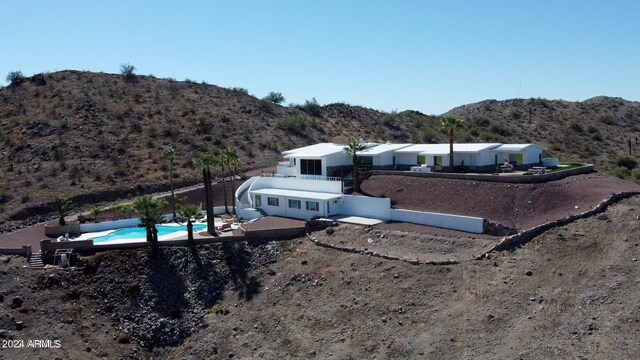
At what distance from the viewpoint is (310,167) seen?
1988 inches

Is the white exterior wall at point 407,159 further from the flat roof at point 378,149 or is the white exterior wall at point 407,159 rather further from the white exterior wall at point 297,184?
the white exterior wall at point 297,184

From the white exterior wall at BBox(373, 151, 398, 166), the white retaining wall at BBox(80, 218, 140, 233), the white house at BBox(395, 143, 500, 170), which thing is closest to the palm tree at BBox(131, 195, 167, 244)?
the white retaining wall at BBox(80, 218, 140, 233)

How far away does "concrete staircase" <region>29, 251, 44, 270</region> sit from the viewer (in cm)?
3652

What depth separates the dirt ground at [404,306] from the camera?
25625 millimetres

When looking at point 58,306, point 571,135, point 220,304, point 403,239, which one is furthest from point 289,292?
point 571,135

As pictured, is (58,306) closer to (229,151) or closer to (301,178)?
(229,151)

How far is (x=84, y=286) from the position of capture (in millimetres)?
34750

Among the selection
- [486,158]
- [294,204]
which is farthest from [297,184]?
[486,158]

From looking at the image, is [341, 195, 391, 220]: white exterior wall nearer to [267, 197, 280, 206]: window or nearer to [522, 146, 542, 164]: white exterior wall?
[267, 197, 280, 206]: window

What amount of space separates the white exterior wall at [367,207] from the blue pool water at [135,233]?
1089 centimetres

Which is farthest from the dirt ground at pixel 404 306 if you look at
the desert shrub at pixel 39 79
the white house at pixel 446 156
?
the desert shrub at pixel 39 79

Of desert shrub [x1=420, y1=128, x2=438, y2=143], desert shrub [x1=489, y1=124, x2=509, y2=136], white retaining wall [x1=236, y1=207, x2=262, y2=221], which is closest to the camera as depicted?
white retaining wall [x1=236, y1=207, x2=262, y2=221]

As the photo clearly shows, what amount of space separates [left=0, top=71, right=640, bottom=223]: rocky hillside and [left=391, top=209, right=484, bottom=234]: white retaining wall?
1002 inches

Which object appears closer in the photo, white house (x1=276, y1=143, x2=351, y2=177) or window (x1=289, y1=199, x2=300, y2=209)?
window (x1=289, y1=199, x2=300, y2=209)
